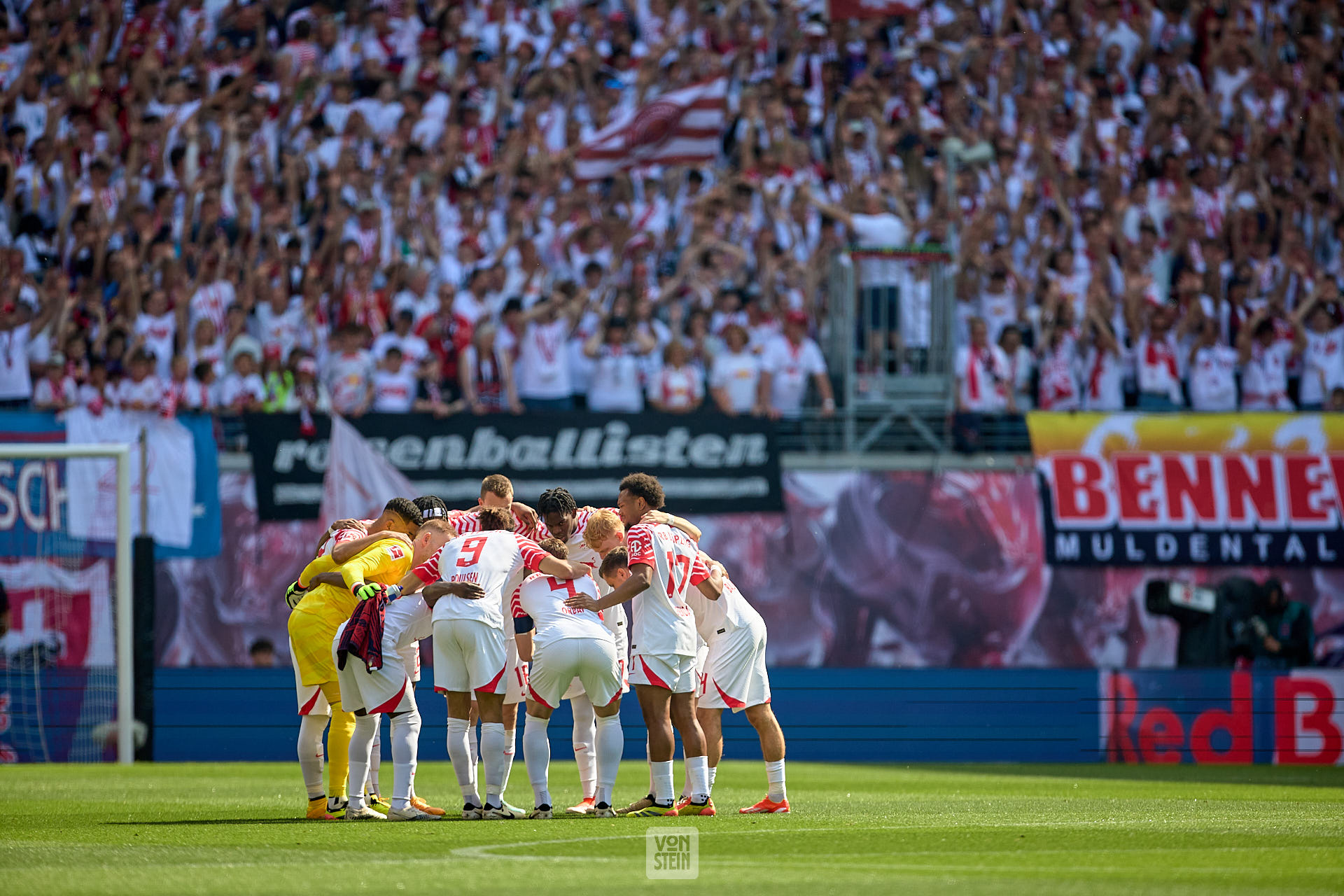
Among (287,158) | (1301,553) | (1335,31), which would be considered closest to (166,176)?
(287,158)

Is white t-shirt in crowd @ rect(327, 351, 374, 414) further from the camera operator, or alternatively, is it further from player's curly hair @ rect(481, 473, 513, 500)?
the camera operator

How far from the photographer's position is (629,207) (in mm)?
21312

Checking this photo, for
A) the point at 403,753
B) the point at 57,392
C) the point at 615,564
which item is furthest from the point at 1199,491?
the point at 57,392

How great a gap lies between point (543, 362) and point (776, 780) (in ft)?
31.1

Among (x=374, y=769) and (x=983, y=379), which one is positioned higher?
(x=983, y=379)

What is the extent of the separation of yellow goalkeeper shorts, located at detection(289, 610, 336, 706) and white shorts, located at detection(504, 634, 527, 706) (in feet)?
3.83

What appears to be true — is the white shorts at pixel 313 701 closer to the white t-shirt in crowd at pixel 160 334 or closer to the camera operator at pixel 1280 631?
the white t-shirt in crowd at pixel 160 334

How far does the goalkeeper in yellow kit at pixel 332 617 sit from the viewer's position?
1052 centimetres

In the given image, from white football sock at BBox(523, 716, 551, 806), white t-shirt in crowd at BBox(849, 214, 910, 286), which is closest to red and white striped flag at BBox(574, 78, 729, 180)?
white t-shirt in crowd at BBox(849, 214, 910, 286)

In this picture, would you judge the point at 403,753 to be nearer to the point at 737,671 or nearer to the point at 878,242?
the point at 737,671

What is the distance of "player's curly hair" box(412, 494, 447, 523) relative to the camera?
11086 mm

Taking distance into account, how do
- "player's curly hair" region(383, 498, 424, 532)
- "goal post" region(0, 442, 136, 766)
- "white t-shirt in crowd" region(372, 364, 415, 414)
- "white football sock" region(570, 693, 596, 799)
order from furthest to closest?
"white t-shirt in crowd" region(372, 364, 415, 414)
"goal post" region(0, 442, 136, 766)
"white football sock" region(570, 693, 596, 799)
"player's curly hair" region(383, 498, 424, 532)

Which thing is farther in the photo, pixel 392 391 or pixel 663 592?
pixel 392 391

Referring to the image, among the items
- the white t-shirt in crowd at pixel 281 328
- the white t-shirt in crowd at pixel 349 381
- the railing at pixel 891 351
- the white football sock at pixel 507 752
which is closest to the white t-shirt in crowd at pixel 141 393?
the white t-shirt in crowd at pixel 281 328
